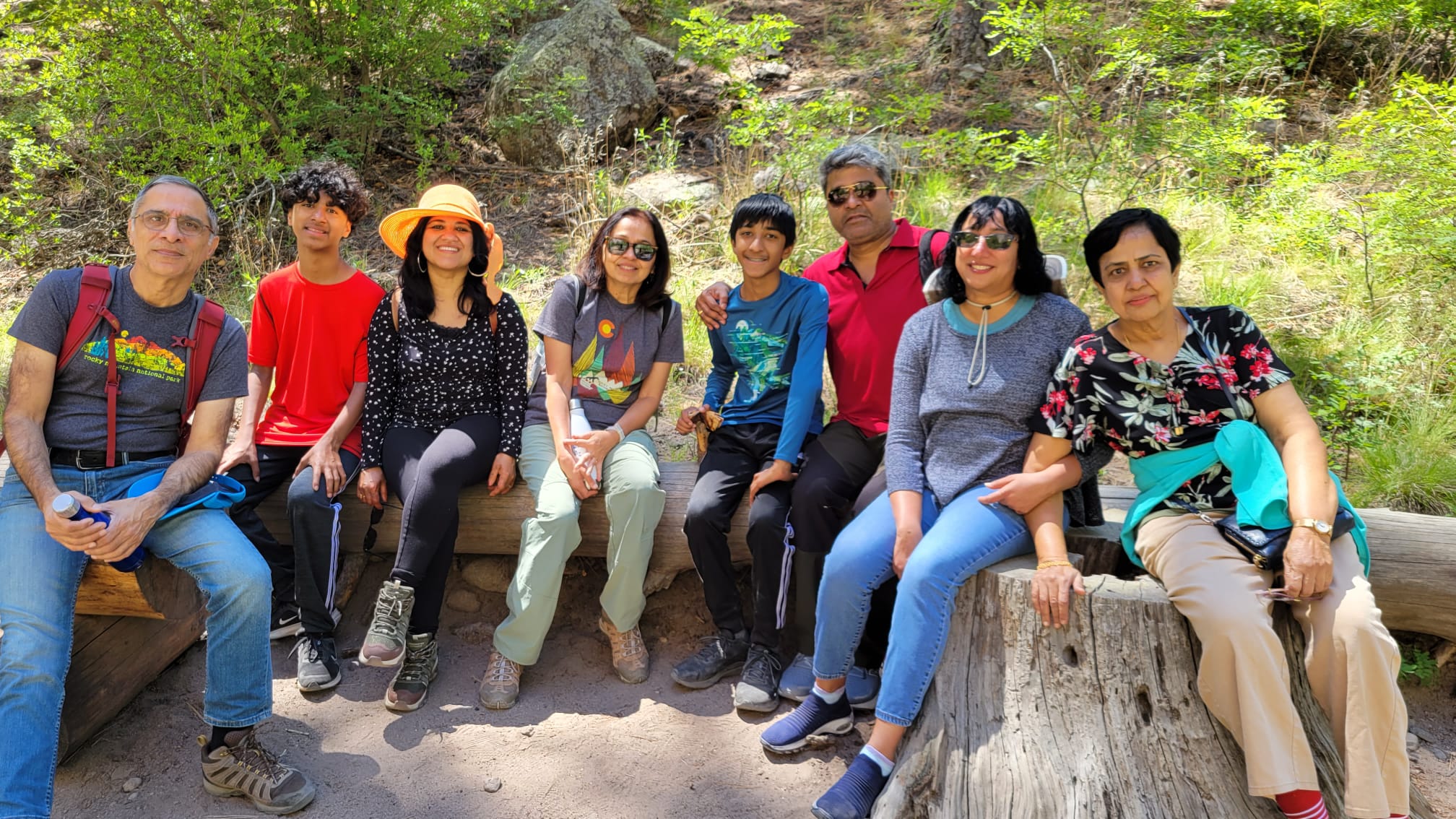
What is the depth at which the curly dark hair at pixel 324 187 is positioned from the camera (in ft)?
12.4

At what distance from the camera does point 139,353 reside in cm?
306

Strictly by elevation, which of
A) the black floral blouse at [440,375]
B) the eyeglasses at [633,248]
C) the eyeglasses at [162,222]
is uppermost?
the eyeglasses at [633,248]

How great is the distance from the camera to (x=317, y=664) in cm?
346

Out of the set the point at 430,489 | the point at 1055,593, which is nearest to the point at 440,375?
the point at 430,489

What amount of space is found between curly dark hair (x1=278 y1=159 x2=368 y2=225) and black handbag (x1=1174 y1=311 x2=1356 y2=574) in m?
3.43

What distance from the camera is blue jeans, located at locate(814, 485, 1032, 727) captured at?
8.89ft

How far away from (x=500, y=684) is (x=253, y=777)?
87 centimetres

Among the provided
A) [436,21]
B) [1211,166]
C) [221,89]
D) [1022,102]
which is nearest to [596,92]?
[436,21]

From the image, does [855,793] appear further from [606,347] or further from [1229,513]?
[606,347]

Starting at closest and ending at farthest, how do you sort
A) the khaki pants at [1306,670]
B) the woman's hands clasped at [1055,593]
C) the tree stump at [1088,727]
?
the khaki pants at [1306,670], the tree stump at [1088,727], the woman's hands clasped at [1055,593]

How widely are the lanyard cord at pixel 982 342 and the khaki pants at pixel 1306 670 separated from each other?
0.84 metres

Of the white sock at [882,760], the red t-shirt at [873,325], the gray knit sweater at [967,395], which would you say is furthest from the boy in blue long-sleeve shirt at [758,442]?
the white sock at [882,760]

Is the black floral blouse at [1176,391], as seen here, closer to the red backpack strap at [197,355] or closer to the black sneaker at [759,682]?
the black sneaker at [759,682]

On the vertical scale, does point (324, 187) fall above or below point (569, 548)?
above
